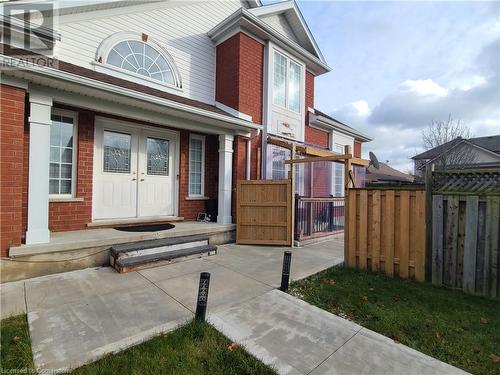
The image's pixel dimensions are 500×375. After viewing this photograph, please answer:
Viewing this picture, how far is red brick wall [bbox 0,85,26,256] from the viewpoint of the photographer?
13.2 ft

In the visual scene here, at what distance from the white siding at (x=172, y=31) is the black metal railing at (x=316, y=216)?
4.58 m

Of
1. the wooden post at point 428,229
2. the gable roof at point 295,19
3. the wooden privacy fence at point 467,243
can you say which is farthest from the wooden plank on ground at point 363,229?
the gable roof at point 295,19

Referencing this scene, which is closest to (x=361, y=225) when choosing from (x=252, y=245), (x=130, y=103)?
(x=252, y=245)

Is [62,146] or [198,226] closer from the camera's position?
[62,146]

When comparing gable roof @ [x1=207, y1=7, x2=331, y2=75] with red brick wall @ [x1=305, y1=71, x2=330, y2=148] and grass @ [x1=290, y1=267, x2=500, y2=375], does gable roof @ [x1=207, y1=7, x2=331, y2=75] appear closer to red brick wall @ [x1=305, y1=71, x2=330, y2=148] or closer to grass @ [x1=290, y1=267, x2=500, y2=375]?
red brick wall @ [x1=305, y1=71, x2=330, y2=148]

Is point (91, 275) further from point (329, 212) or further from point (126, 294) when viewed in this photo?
point (329, 212)

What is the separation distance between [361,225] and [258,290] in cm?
250

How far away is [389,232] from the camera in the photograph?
477 centimetres

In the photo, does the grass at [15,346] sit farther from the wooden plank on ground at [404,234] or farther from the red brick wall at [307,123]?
the red brick wall at [307,123]

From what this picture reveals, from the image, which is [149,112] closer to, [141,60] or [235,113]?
[141,60]

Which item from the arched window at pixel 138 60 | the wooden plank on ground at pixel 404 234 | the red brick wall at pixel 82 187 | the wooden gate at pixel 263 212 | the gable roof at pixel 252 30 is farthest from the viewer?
the gable roof at pixel 252 30

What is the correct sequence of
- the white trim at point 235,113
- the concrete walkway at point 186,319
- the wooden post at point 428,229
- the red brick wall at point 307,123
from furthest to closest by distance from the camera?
the red brick wall at point 307,123 → the white trim at point 235,113 → the wooden post at point 428,229 → the concrete walkway at point 186,319

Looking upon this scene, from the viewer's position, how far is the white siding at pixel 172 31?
20.0 ft

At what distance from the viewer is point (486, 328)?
9.70 feet
